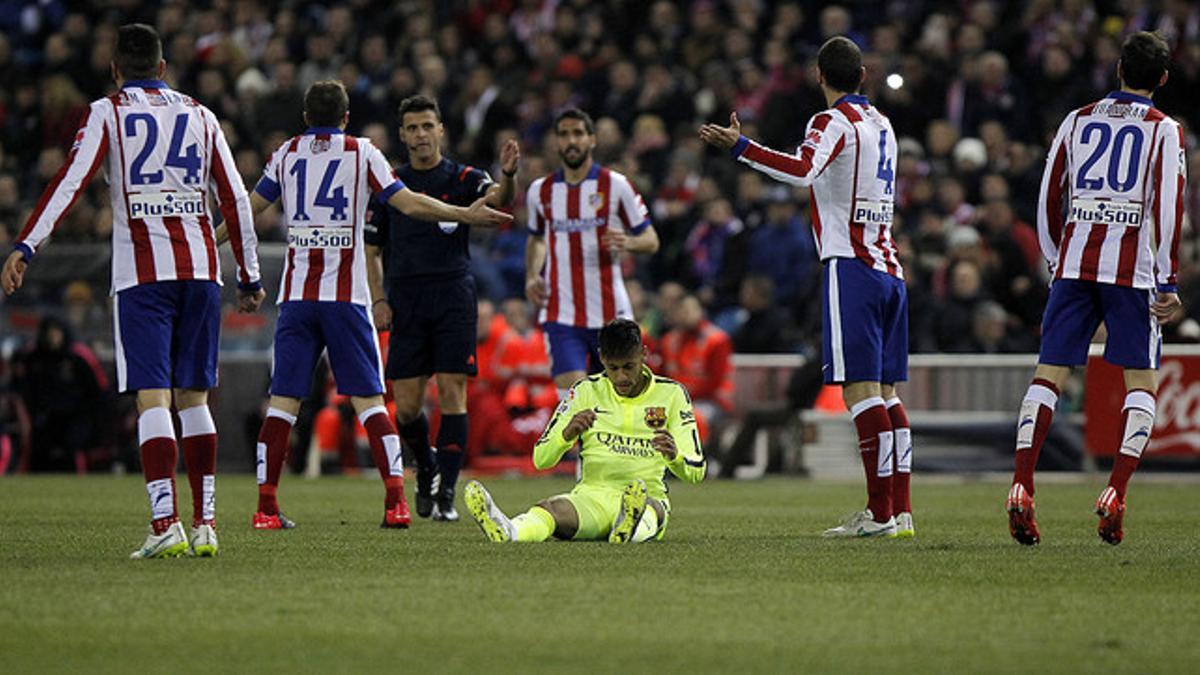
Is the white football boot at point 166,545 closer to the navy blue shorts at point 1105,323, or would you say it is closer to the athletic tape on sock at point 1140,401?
the navy blue shorts at point 1105,323

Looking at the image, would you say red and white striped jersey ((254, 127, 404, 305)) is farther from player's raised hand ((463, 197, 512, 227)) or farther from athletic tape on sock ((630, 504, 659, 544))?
athletic tape on sock ((630, 504, 659, 544))

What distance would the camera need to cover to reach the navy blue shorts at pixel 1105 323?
9.58 m

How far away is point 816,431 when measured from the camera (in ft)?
61.7

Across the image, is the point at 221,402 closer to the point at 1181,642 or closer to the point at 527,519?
the point at 527,519

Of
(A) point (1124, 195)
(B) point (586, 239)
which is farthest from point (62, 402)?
(A) point (1124, 195)

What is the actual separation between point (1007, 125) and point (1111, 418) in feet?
14.9

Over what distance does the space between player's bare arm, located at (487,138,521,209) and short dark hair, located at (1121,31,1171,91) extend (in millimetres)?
3031

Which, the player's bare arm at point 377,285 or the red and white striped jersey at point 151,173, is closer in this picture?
the red and white striped jersey at point 151,173

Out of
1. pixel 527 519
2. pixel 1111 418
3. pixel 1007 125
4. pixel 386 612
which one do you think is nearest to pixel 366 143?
pixel 527 519

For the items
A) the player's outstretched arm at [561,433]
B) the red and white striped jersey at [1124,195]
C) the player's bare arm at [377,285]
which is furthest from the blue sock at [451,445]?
the red and white striped jersey at [1124,195]

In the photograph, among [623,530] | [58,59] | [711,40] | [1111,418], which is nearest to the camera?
[623,530]

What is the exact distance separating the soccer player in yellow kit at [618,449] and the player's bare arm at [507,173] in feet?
4.39

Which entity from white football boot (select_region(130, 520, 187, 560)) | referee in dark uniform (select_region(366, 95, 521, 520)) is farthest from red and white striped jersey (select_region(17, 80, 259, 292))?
referee in dark uniform (select_region(366, 95, 521, 520))

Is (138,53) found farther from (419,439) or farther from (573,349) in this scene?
(573,349)
